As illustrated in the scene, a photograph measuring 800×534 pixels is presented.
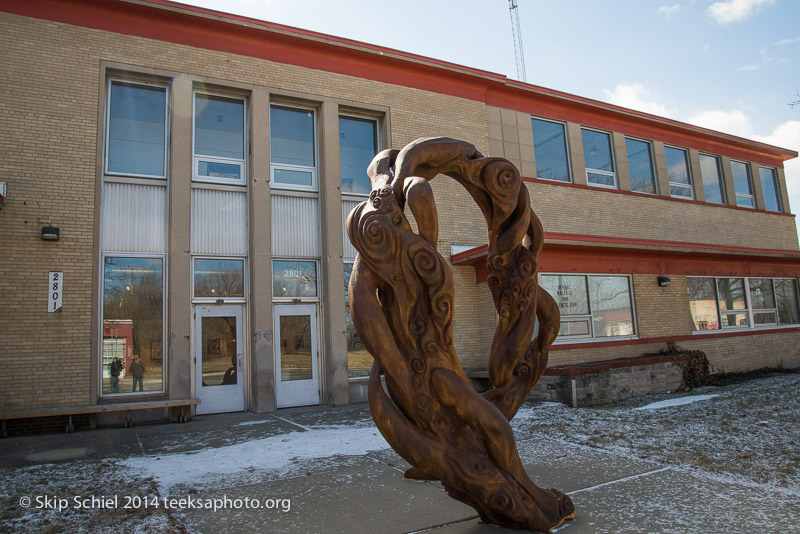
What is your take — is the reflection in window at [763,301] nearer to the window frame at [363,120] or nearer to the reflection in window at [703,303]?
the reflection in window at [703,303]

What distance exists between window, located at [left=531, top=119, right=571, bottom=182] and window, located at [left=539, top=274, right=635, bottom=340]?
3.35 m

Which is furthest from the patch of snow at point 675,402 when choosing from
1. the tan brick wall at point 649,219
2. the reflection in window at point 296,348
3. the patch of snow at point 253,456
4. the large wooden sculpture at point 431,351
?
the reflection in window at point 296,348

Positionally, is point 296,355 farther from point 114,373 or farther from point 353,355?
point 114,373

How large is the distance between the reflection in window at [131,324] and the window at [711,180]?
17.4m

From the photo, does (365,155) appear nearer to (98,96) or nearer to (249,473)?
(98,96)

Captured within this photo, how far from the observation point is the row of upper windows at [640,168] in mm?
14727

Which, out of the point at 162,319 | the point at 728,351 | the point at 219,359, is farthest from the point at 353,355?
the point at 728,351

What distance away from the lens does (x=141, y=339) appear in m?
9.91

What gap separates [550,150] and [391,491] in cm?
1244

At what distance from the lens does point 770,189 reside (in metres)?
19.5

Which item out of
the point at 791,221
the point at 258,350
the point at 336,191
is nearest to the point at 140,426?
the point at 258,350

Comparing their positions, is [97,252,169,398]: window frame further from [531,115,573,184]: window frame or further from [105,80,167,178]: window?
[531,115,573,184]: window frame

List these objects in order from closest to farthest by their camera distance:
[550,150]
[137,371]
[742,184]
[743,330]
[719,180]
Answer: [137,371], [550,150], [743,330], [719,180], [742,184]

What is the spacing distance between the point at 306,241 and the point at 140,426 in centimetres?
497
